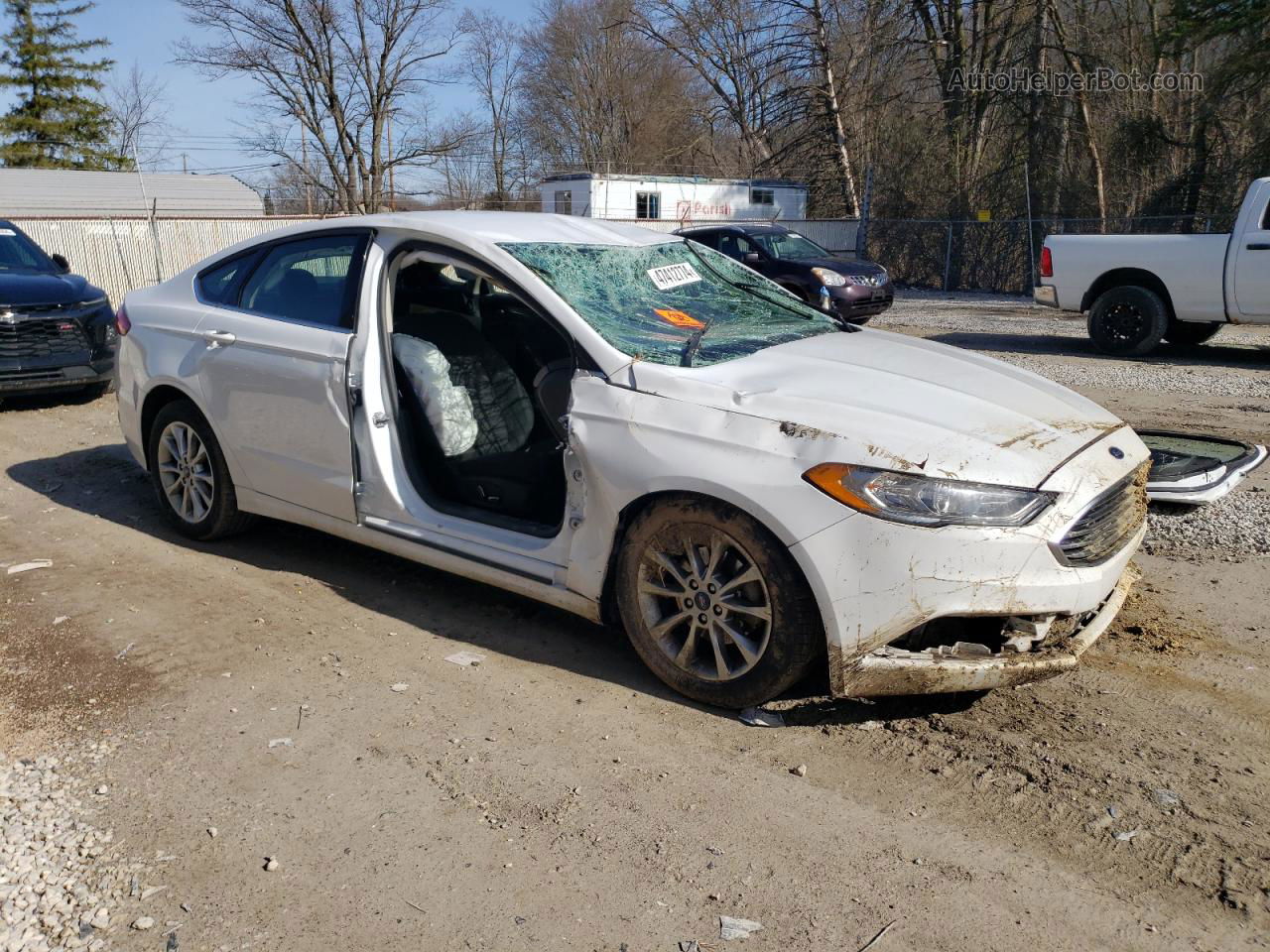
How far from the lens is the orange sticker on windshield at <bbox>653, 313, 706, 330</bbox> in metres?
4.41

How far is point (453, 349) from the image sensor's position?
5027 mm

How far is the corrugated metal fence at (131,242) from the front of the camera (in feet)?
63.5

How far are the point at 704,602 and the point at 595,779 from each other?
71 cm

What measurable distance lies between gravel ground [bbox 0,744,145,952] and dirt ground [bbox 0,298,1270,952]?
6 cm

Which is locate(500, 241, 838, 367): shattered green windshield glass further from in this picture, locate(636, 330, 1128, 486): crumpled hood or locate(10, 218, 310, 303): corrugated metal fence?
locate(10, 218, 310, 303): corrugated metal fence

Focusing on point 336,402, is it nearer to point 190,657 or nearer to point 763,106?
point 190,657

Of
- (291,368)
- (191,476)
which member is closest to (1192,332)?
(291,368)

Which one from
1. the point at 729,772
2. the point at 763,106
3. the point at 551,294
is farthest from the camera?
the point at 763,106

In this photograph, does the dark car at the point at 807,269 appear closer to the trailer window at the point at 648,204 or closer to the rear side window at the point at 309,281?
the rear side window at the point at 309,281


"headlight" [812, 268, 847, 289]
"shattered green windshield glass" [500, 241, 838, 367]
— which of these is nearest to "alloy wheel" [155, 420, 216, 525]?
"shattered green windshield glass" [500, 241, 838, 367]

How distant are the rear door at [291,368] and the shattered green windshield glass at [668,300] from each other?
972 mm

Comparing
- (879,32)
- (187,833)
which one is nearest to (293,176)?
(879,32)

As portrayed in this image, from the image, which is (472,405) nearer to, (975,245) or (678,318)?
(678,318)

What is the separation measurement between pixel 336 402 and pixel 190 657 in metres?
1.22
